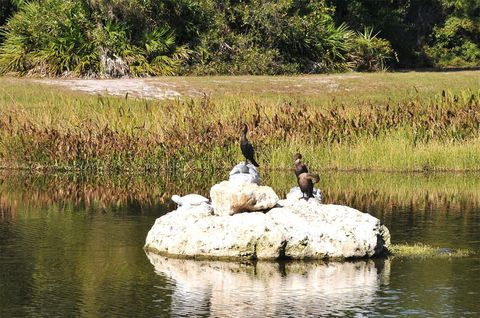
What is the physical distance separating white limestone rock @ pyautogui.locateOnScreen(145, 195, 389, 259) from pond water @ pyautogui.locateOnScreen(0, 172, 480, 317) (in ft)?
0.64

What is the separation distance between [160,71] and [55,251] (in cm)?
2637

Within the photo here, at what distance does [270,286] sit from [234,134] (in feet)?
46.5

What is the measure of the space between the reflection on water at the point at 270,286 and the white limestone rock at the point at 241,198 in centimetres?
77

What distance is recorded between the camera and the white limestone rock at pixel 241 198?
1542 centimetres

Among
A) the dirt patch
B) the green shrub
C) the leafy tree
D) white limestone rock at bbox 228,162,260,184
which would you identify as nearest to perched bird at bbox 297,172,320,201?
white limestone rock at bbox 228,162,260,184

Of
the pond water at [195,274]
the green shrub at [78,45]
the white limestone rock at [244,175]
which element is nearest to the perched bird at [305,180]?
the white limestone rock at [244,175]

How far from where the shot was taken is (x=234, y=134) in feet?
91.4

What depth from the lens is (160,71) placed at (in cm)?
4238

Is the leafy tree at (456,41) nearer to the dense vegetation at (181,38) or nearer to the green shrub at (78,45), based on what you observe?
the dense vegetation at (181,38)

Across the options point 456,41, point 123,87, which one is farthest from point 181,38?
point 456,41

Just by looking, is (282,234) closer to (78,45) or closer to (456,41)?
(78,45)

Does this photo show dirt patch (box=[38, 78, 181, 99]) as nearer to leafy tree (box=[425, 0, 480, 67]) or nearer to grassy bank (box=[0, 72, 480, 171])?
grassy bank (box=[0, 72, 480, 171])

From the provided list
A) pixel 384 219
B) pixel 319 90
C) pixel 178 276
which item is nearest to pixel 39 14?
pixel 319 90

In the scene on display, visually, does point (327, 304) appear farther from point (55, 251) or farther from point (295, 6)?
point (295, 6)
